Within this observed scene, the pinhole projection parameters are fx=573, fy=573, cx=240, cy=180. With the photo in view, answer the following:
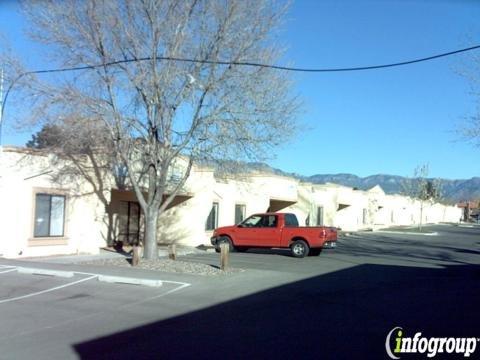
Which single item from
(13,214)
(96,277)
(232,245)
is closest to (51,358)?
(96,277)

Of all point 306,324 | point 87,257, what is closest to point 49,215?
point 87,257

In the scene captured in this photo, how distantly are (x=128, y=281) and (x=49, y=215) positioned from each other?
7.18 metres

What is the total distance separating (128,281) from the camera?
14086 mm

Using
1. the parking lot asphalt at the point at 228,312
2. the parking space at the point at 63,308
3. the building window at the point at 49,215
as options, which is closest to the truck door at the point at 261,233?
the parking lot asphalt at the point at 228,312

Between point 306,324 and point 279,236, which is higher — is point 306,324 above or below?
below

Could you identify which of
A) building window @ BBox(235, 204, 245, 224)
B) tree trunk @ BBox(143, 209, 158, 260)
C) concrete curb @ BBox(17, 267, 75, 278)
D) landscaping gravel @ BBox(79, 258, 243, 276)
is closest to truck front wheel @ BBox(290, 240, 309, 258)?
landscaping gravel @ BBox(79, 258, 243, 276)

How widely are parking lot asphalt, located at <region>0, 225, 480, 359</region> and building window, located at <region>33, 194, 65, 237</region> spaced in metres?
2.21

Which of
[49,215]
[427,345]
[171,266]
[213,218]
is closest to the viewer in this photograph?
[427,345]

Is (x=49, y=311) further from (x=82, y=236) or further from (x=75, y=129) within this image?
(x=82, y=236)

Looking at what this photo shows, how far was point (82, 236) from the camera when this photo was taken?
21.4 metres

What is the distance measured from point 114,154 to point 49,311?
973 cm

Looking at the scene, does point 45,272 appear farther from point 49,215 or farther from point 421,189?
point 421,189

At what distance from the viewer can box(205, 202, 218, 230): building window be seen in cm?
2977

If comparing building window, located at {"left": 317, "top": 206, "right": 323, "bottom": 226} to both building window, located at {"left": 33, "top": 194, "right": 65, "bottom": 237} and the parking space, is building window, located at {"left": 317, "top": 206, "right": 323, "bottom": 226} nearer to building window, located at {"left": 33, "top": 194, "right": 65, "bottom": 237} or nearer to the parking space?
building window, located at {"left": 33, "top": 194, "right": 65, "bottom": 237}
